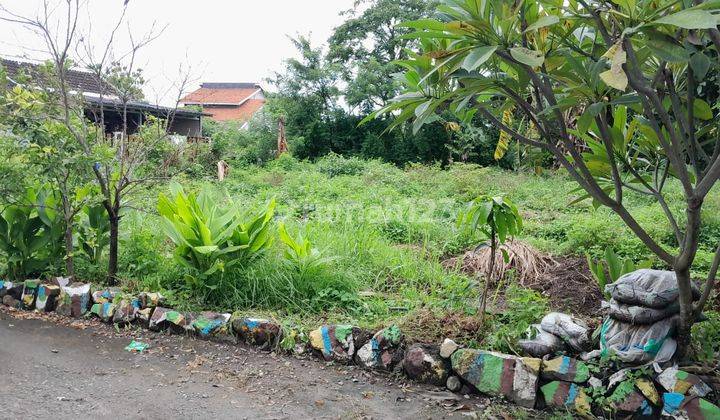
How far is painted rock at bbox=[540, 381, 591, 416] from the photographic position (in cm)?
263

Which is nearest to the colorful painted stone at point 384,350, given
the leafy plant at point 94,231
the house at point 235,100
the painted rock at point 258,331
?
the painted rock at point 258,331

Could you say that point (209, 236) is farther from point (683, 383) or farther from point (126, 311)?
point (683, 383)

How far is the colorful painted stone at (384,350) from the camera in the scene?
3166 mm

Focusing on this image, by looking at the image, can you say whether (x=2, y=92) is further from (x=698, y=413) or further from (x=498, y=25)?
(x=698, y=413)

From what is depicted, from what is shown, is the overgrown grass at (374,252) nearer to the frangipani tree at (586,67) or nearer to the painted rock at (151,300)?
the painted rock at (151,300)

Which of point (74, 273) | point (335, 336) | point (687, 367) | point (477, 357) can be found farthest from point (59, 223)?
point (687, 367)

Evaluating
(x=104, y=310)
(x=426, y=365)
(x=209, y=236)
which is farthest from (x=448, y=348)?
(x=104, y=310)

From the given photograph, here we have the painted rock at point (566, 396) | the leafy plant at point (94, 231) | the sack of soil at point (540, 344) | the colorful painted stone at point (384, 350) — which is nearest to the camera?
the painted rock at point (566, 396)

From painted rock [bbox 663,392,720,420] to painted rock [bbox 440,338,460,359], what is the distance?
1038 millimetres

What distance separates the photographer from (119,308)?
3916 millimetres

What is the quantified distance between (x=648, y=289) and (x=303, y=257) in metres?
2.29

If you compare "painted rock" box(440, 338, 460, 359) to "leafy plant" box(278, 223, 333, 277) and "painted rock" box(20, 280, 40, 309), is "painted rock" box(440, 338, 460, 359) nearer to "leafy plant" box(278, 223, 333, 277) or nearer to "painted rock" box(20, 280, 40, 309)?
"leafy plant" box(278, 223, 333, 277)

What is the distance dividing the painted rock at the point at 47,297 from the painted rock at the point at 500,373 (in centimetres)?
320

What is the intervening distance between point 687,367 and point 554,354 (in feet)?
2.04
